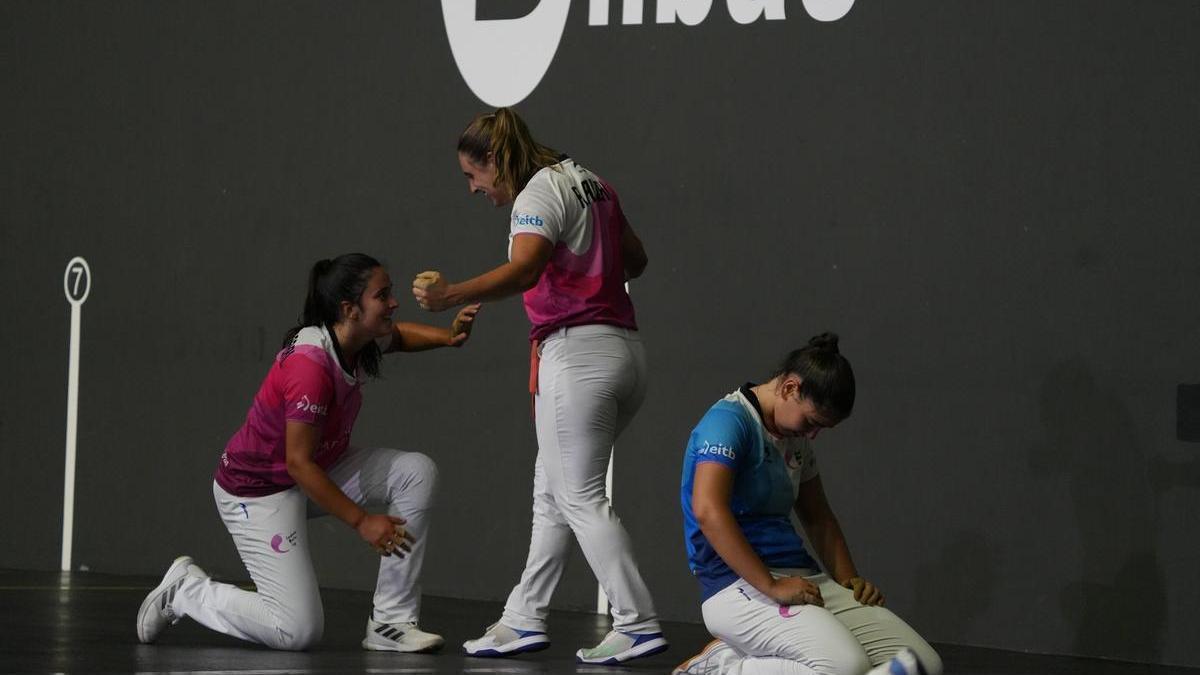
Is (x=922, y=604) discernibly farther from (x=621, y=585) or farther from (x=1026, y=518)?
(x=621, y=585)

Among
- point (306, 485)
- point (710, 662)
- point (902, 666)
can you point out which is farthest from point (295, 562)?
point (902, 666)

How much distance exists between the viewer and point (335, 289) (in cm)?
389

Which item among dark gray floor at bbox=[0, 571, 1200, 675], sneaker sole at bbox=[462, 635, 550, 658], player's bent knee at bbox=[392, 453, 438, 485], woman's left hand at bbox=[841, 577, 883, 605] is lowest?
dark gray floor at bbox=[0, 571, 1200, 675]

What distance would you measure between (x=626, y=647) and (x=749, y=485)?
1.86ft

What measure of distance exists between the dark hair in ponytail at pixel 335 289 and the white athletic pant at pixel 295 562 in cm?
25

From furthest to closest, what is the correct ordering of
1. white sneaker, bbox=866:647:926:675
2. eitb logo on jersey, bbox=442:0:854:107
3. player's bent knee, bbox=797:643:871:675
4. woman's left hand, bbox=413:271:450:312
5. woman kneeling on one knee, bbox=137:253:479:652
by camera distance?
eitb logo on jersey, bbox=442:0:854:107 → woman kneeling on one knee, bbox=137:253:479:652 → woman's left hand, bbox=413:271:450:312 → player's bent knee, bbox=797:643:871:675 → white sneaker, bbox=866:647:926:675

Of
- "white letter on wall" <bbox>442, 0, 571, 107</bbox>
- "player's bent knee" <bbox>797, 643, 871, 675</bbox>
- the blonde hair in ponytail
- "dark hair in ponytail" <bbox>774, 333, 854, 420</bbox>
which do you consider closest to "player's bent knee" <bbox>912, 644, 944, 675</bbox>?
"player's bent knee" <bbox>797, 643, 871, 675</bbox>

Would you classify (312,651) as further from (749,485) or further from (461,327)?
(749,485)

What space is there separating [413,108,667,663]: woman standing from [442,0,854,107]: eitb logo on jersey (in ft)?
4.81

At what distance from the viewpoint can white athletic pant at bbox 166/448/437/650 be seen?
383 cm

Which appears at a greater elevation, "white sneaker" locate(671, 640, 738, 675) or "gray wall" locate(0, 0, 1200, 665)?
"gray wall" locate(0, 0, 1200, 665)

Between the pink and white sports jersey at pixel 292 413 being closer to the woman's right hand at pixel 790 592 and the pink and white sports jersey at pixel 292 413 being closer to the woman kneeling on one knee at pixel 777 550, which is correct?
the woman kneeling on one knee at pixel 777 550

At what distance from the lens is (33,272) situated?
6.27 meters

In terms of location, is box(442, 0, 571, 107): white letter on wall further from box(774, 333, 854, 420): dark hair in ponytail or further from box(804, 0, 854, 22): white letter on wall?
box(774, 333, 854, 420): dark hair in ponytail
